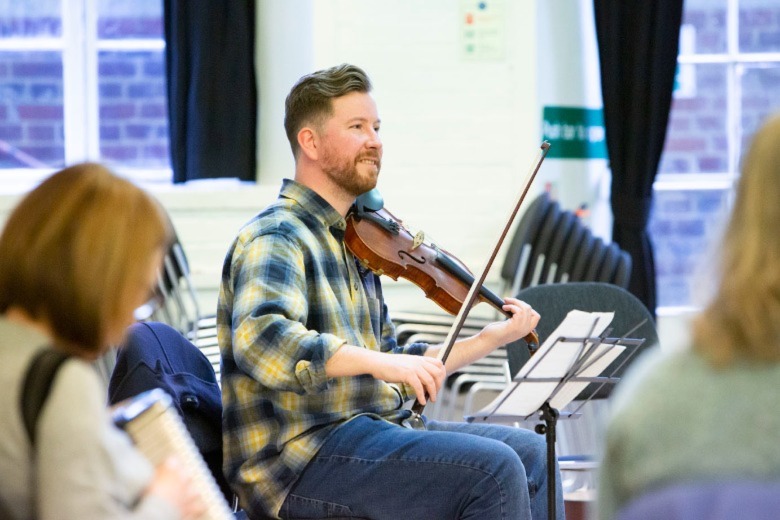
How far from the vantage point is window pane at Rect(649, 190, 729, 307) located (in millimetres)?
5008

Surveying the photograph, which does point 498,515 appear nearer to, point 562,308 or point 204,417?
point 204,417

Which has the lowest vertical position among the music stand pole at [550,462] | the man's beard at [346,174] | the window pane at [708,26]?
the music stand pole at [550,462]

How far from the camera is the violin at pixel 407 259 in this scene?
2.61 m

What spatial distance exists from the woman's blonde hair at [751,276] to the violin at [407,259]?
4.68 feet

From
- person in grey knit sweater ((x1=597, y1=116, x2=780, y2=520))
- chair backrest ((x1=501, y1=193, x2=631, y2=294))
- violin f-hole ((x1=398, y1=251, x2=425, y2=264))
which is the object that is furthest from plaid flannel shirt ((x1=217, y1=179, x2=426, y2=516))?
chair backrest ((x1=501, y1=193, x2=631, y2=294))

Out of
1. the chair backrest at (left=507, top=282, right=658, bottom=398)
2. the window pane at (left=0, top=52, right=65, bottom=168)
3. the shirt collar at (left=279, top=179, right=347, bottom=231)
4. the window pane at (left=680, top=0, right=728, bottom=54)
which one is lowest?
the chair backrest at (left=507, top=282, right=658, bottom=398)

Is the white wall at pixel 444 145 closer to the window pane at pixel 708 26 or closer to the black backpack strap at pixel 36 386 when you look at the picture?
the window pane at pixel 708 26

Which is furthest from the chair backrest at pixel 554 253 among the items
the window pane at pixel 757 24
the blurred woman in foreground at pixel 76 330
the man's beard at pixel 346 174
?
the blurred woman in foreground at pixel 76 330

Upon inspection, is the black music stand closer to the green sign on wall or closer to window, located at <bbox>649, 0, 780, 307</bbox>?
the green sign on wall

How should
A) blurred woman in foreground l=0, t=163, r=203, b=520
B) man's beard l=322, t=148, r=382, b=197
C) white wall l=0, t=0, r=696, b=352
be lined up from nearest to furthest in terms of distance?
blurred woman in foreground l=0, t=163, r=203, b=520 < man's beard l=322, t=148, r=382, b=197 < white wall l=0, t=0, r=696, b=352

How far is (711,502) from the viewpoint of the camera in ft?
3.62

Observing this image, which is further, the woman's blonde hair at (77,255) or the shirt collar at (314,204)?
the shirt collar at (314,204)

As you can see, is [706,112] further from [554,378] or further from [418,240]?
[554,378]

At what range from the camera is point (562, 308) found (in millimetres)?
3369
